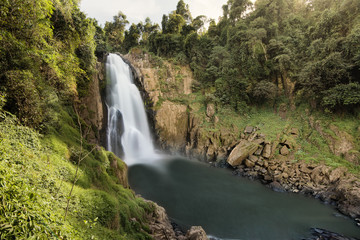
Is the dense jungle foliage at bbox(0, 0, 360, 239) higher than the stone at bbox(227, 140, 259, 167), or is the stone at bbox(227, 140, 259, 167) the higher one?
the dense jungle foliage at bbox(0, 0, 360, 239)

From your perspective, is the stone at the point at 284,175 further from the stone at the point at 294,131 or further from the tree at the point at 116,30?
the tree at the point at 116,30

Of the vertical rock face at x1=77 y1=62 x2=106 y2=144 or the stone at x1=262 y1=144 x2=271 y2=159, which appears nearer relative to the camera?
the vertical rock face at x1=77 y1=62 x2=106 y2=144

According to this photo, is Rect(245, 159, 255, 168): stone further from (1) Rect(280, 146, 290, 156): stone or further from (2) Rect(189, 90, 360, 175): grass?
(2) Rect(189, 90, 360, 175): grass

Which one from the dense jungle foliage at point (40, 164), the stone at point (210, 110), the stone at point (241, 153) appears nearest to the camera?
the dense jungle foliage at point (40, 164)

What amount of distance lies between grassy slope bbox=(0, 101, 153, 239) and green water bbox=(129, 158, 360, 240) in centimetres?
421

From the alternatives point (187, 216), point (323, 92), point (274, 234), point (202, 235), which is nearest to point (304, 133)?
point (323, 92)

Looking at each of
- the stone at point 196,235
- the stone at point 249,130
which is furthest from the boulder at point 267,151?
the stone at point 196,235

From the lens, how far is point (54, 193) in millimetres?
4070

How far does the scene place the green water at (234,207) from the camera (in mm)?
9602

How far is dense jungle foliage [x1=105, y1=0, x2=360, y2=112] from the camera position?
15.0m

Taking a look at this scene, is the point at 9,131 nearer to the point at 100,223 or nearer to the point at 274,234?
the point at 100,223

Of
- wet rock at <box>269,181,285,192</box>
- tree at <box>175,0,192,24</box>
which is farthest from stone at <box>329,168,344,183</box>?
tree at <box>175,0,192,24</box>

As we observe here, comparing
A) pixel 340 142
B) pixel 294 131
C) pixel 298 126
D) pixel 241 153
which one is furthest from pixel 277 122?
pixel 241 153

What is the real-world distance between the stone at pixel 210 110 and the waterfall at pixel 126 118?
8129 millimetres
